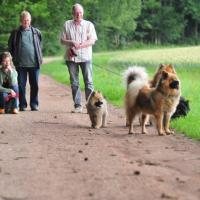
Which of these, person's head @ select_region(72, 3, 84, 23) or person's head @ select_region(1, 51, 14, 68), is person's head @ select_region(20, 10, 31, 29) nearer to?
person's head @ select_region(1, 51, 14, 68)

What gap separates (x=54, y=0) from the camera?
41.6 metres

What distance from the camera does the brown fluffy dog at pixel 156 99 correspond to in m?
12.3

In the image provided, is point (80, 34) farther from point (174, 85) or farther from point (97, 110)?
point (174, 85)

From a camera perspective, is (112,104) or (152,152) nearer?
(152,152)

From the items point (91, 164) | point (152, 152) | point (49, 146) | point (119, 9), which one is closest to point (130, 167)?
point (91, 164)

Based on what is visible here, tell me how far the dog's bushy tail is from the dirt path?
0.69 meters

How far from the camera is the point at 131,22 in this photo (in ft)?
256

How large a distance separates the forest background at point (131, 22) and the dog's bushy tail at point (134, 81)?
1086 inches

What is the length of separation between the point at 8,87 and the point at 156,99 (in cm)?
506

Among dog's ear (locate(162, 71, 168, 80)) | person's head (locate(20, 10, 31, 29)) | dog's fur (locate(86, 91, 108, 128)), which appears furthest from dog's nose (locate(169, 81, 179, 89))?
person's head (locate(20, 10, 31, 29))

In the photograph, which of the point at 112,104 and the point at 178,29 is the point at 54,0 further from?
the point at 178,29

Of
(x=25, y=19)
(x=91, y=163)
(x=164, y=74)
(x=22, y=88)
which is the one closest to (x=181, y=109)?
(x=164, y=74)

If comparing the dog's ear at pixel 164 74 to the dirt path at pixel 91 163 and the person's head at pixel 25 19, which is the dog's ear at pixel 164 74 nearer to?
the dirt path at pixel 91 163

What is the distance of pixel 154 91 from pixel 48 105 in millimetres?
6468
